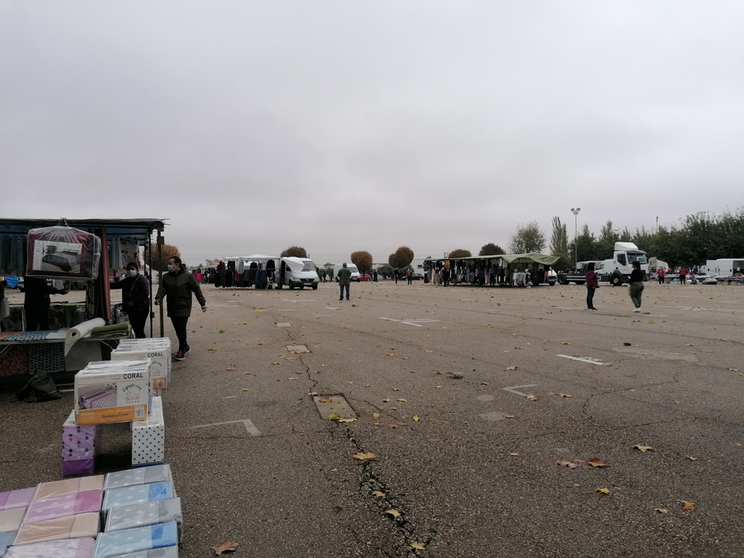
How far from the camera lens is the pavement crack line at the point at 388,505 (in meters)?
3.19

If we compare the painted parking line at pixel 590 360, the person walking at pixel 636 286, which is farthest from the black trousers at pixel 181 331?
the person walking at pixel 636 286

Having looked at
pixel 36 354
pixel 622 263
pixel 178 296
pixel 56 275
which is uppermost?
pixel 622 263

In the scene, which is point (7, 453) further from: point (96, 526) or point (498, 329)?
point (498, 329)

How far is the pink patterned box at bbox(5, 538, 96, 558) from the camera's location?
9.20ft

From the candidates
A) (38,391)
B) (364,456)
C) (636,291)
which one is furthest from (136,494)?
(636,291)

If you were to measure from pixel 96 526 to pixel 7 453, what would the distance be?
2.29 metres

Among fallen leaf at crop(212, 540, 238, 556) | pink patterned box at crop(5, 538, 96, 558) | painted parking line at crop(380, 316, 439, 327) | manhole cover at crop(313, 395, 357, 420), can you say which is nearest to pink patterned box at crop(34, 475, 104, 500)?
pink patterned box at crop(5, 538, 96, 558)

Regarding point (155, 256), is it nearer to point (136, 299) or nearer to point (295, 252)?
point (136, 299)

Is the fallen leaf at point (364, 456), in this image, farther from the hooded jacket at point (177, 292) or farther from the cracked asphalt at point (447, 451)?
the hooded jacket at point (177, 292)

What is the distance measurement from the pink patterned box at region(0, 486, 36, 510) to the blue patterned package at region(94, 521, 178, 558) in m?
0.76

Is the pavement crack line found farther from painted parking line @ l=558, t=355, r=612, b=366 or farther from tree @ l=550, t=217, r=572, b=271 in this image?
tree @ l=550, t=217, r=572, b=271

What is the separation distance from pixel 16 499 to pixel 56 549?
803mm

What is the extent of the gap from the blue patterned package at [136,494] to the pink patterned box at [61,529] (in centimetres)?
14

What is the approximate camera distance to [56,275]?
720cm
